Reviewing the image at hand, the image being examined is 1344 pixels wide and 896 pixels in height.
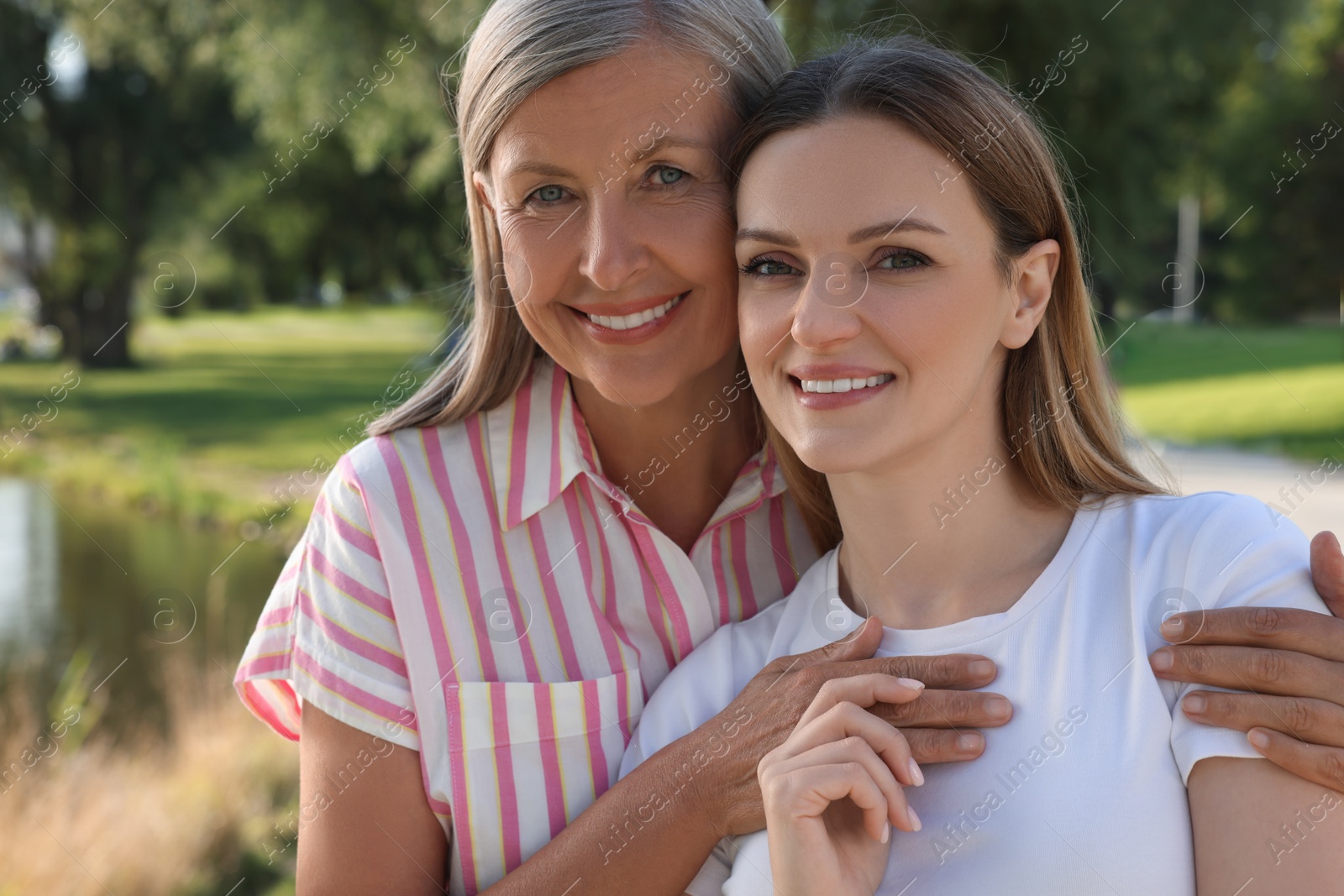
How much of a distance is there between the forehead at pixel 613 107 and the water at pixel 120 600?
4.92 metres

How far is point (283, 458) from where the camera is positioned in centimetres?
1385

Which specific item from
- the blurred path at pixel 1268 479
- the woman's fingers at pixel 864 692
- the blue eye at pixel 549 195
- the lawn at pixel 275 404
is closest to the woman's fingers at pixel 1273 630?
the woman's fingers at pixel 864 692

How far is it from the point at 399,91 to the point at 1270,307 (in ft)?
87.8

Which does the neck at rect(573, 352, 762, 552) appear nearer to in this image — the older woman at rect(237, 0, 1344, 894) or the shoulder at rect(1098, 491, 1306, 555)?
the older woman at rect(237, 0, 1344, 894)

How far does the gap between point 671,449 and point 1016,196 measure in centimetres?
89

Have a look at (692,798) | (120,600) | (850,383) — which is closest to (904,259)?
(850,383)

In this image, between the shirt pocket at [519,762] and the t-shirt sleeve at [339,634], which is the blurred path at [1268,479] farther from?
the t-shirt sleeve at [339,634]

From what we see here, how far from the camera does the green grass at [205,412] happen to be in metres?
12.2

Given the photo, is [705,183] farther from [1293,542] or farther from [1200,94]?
[1200,94]

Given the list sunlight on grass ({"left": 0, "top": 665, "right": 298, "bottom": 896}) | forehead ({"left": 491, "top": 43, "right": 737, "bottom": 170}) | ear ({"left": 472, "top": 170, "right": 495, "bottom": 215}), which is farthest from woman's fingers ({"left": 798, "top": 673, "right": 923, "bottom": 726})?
sunlight on grass ({"left": 0, "top": 665, "right": 298, "bottom": 896})

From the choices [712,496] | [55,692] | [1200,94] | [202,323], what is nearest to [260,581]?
[55,692]

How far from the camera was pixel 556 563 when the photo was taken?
7.97 feet

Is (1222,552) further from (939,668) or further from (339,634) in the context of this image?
(339,634)

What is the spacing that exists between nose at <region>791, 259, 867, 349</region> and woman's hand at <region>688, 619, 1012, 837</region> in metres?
0.52
